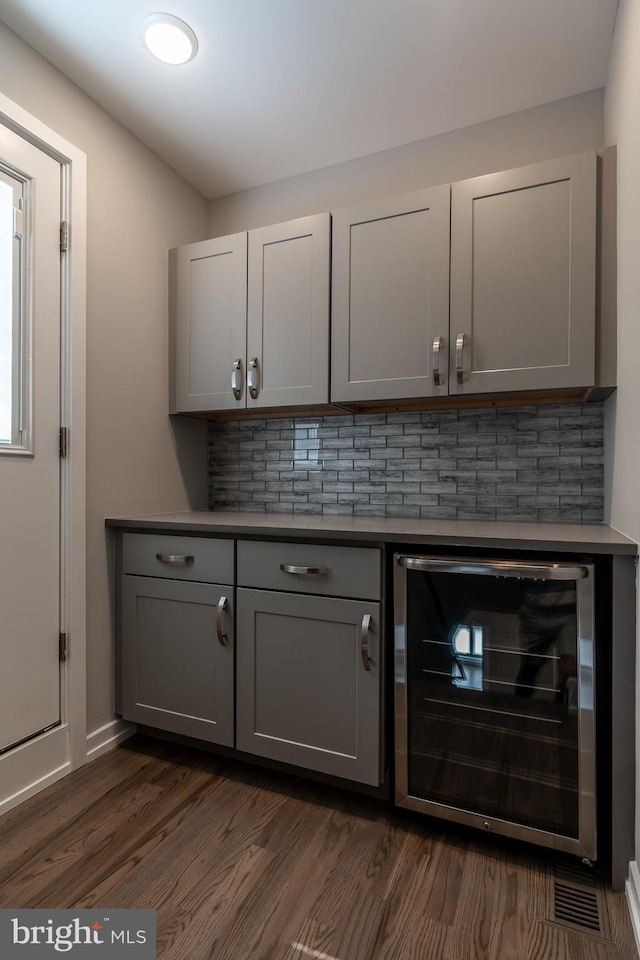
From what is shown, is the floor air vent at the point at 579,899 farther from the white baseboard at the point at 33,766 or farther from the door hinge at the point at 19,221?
the door hinge at the point at 19,221

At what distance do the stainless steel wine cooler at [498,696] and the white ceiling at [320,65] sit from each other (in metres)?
1.72

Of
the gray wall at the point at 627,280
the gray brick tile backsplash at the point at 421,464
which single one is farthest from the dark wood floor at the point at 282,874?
the gray brick tile backsplash at the point at 421,464

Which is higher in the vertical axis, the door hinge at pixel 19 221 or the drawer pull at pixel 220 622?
the door hinge at pixel 19 221

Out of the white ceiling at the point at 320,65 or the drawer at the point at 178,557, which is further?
the drawer at the point at 178,557

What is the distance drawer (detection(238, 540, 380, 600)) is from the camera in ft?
5.31

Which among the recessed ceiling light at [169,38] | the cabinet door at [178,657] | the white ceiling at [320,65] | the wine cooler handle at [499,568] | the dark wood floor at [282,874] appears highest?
the white ceiling at [320,65]

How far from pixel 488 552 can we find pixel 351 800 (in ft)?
3.23

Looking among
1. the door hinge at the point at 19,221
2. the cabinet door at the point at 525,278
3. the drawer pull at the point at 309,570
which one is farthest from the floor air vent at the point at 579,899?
the door hinge at the point at 19,221

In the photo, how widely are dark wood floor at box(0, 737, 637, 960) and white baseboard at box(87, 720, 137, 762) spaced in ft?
0.53

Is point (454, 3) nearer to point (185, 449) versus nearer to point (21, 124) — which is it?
point (21, 124)

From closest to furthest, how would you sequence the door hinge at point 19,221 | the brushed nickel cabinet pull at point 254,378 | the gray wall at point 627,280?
the gray wall at point 627,280
the door hinge at point 19,221
the brushed nickel cabinet pull at point 254,378

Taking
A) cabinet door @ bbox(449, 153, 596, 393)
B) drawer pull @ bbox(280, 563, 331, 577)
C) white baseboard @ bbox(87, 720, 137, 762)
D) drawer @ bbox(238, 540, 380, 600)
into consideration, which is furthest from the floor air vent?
white baseboard @ bbox(87, 720, 137, 762)

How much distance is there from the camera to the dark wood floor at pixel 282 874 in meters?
1.17

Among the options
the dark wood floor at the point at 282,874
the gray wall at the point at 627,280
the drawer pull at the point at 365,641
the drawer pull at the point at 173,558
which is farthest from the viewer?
the drawer pull at the point at 173,558
